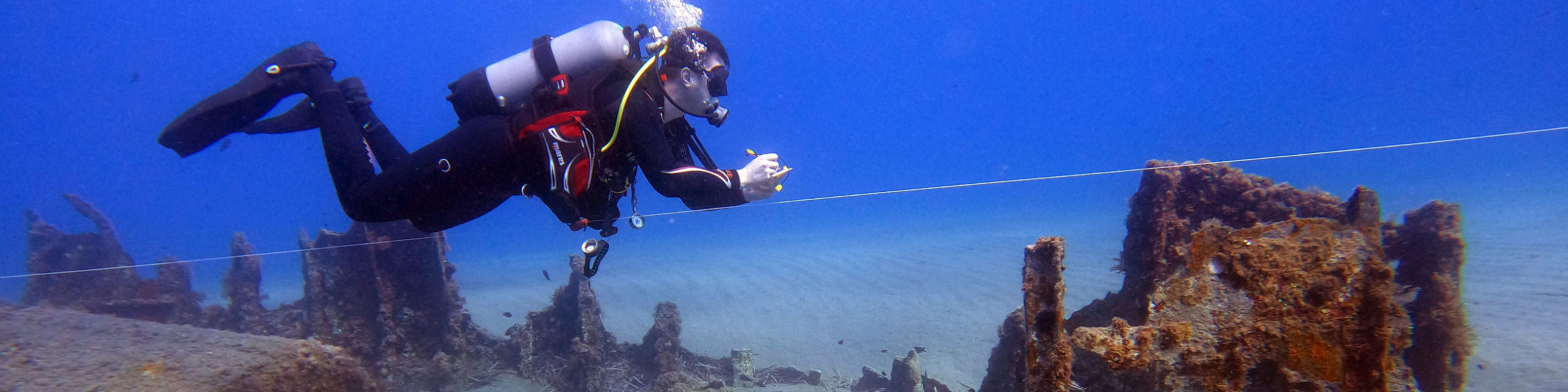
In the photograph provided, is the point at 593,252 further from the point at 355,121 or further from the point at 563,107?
the point at 355,121

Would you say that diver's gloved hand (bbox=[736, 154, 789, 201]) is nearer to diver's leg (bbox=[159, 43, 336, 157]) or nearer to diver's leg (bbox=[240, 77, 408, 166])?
diver's leg (bbox=[240, 77, 408, 166])

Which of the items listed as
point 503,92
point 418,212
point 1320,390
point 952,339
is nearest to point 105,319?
point 418,212

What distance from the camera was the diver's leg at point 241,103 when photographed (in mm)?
3738

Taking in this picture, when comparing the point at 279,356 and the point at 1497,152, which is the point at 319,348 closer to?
the point at 279,356

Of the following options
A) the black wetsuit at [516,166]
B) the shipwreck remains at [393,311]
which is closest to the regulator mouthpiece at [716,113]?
the black wetsuit at [516,166]

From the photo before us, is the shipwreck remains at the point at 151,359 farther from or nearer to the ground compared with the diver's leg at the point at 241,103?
nearer to the ground

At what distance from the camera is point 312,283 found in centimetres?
671

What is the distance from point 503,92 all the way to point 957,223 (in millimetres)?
24540

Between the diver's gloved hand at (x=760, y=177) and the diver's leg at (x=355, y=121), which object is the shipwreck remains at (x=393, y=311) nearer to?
the diver's leg at (x=355, y=121)

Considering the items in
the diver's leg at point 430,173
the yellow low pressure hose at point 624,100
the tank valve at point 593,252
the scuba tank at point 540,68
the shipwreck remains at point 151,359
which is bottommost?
the shipwreck remains at point 151,359

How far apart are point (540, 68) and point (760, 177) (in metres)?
1.66

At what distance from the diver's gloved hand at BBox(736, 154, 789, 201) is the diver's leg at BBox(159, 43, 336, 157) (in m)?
3.10

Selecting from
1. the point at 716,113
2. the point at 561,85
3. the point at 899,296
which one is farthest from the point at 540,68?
the point at 899,296

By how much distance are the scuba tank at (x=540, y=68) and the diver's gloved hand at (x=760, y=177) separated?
115cm
